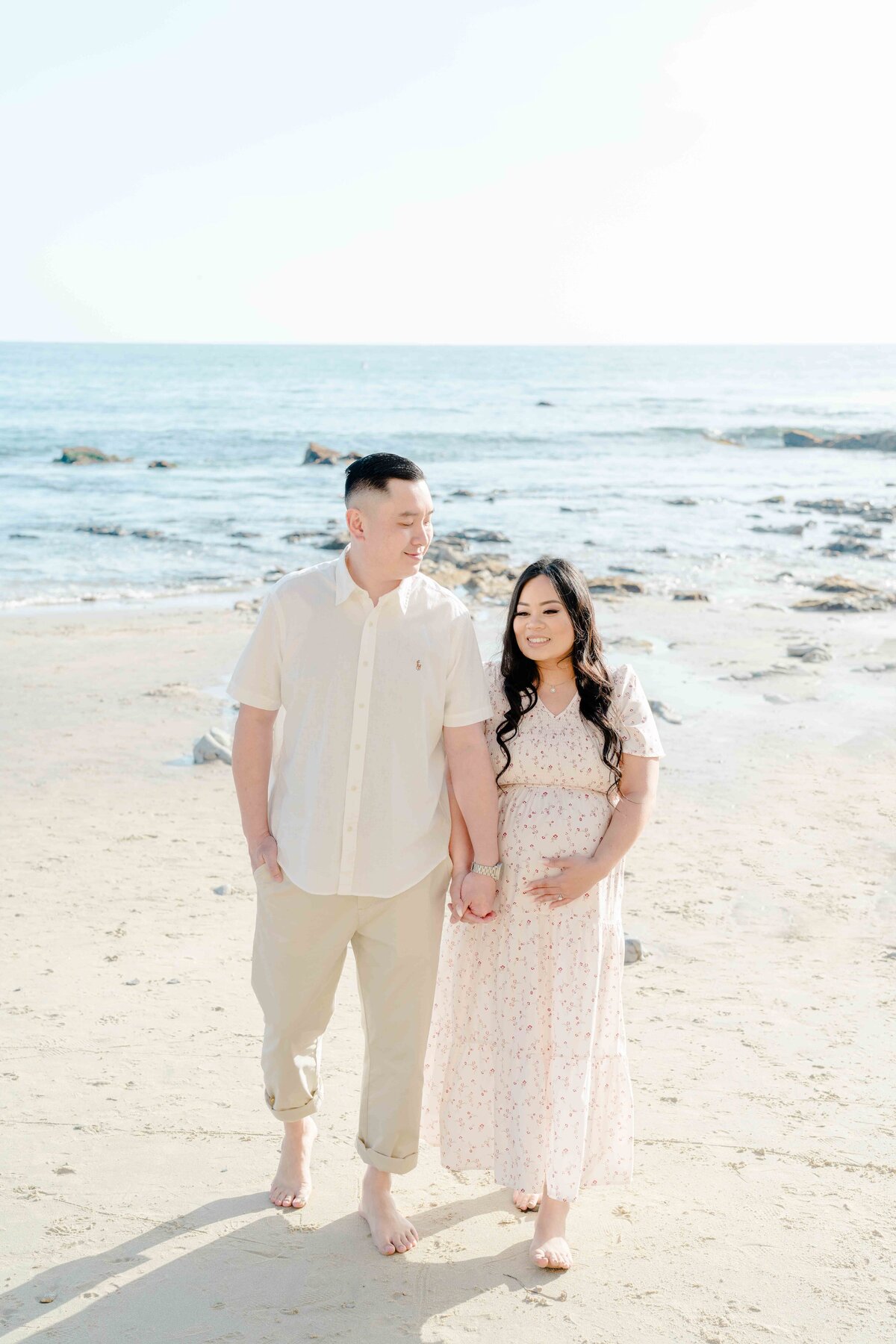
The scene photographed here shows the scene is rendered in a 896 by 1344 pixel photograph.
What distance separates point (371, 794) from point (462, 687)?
37 centimetres

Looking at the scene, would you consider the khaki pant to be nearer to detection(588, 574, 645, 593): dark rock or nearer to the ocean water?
detection(588, 574, 645, 593): dark rock

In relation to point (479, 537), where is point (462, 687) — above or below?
above

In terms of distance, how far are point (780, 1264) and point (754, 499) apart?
23.9 meters

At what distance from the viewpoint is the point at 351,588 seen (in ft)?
10.4

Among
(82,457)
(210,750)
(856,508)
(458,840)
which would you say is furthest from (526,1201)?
(82,457)

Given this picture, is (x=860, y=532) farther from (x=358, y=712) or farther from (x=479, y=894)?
(x=358, y=712)

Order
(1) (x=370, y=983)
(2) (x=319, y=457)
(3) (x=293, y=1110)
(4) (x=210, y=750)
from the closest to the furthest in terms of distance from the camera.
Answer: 1. (1) (x=370, y=983)
2. (3) (x=293, y=1110)
3. (4) (x=210, y=750)
4. (2) (x=319, y=457)

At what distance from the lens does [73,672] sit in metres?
10.2

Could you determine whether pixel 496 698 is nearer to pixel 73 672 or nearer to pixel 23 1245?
pixel 23 1245

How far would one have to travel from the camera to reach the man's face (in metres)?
3.13

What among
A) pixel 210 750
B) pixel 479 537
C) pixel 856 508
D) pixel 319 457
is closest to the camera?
pixel 210 750

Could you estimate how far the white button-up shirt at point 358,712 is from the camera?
3.18 meters

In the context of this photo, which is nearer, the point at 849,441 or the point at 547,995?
the point at 547,995

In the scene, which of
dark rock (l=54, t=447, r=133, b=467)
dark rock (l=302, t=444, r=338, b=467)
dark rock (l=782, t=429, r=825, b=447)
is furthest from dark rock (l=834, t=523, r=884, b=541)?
dark rock (l=54, t=447, r=133, b=467)
